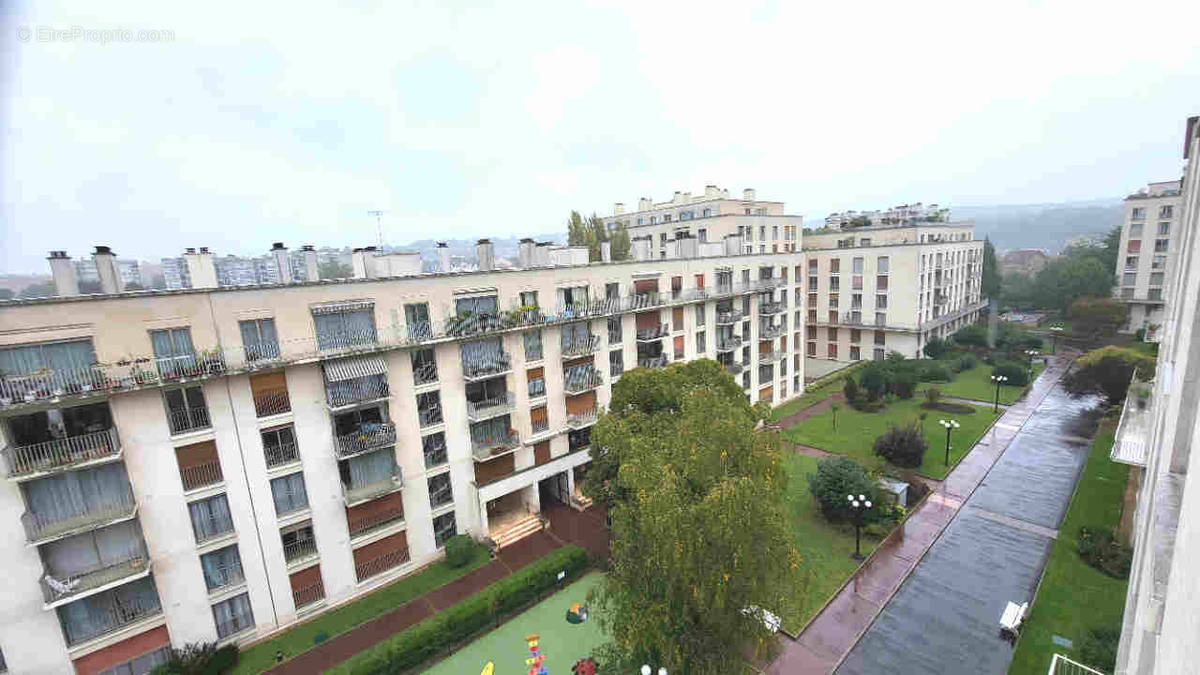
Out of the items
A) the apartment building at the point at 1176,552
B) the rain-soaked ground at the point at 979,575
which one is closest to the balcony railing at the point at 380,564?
the rain-soaked ground at the point at 979,575

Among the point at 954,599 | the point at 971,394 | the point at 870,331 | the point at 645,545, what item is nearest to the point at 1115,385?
the point at 971,394

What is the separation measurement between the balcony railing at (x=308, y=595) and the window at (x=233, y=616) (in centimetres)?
169

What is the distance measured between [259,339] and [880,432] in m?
41.8

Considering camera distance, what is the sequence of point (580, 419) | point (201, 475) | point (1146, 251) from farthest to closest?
point (1146, 251) < point (580, 419) < point (201, 475)

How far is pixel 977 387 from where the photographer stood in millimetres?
51094

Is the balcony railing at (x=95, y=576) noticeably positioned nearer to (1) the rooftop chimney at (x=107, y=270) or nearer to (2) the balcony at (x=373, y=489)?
(2) the balcony at (x=373, y=489)

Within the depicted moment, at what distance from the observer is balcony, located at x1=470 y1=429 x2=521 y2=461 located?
2780cm

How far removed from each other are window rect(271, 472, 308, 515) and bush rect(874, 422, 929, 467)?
113 ft

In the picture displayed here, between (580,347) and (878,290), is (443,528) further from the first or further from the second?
(878,290)

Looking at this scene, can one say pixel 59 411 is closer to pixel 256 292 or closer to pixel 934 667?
pixel 256 292

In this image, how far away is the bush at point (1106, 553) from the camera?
22.6m

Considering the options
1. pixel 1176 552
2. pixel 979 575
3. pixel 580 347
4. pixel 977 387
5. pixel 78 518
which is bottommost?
pixel 977 387

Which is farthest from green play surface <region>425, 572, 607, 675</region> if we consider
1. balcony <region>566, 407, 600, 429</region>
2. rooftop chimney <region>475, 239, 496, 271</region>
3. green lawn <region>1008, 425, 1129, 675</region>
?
rooftop chimney <region>475, 239, 496, 271</region>

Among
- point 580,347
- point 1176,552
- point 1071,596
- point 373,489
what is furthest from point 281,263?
point 1071,596
